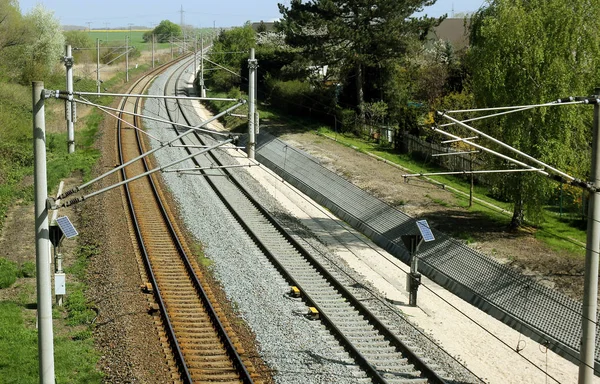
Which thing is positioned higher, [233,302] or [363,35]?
[363,35]

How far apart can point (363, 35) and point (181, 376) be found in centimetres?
3222

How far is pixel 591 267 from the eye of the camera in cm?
1250

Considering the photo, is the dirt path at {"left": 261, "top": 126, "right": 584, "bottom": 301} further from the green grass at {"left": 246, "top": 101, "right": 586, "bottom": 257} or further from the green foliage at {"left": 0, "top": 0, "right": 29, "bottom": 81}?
the green foliage at {"left": 0, "top": 0, "right": 29, "bottom": 81}

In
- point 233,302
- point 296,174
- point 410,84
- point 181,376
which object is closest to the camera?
point 181,376

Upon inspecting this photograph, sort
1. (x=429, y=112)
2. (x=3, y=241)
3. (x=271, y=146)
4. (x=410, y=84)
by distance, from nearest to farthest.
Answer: (x=3, y=241), (x=271, y=146), (x=429, y=112), (x=410, y=84)

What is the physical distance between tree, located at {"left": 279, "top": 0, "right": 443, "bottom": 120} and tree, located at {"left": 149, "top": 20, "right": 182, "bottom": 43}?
118 metres

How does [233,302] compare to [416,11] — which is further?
[416,11]

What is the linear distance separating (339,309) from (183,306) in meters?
3.81

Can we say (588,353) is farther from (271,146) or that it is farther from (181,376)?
(271,146)

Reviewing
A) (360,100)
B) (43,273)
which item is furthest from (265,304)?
(360,100)

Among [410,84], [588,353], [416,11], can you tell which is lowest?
[588,353]

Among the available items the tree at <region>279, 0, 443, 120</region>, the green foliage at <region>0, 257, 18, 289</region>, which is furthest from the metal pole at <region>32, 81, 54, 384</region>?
the tree at <region>279, 0, 443, 120</region>

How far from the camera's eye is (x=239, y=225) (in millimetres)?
26906

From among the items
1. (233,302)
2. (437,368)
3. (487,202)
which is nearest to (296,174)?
(487,202)
